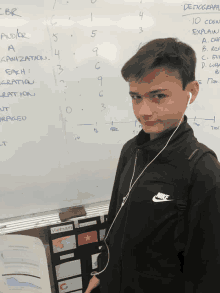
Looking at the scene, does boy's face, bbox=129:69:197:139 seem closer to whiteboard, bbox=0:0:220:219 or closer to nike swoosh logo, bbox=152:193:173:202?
nike swoosh logo, bbox=152:193:173:202

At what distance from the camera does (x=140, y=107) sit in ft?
1.92

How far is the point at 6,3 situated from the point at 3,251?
1042 millimetres

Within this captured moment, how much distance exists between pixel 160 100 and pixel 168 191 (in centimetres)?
26

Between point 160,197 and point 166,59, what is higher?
point 166,59

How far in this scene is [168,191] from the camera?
543 millimetres

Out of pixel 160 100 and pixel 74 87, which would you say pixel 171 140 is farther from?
pixel 74 87

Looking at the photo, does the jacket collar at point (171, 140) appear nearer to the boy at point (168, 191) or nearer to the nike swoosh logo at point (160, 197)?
the boy at point (168, 191)

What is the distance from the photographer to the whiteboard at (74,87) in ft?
2.46

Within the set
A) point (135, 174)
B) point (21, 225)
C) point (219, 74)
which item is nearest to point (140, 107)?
point (135, 174)

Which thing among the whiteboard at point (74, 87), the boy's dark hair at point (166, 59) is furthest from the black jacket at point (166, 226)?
the whiteboard at point (74, 87)

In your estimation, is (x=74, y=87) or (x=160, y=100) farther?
(x=74, y=87)

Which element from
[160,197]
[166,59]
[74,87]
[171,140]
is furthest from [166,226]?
[74,87]

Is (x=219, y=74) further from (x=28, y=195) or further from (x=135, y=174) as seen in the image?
(x=28, y=195)

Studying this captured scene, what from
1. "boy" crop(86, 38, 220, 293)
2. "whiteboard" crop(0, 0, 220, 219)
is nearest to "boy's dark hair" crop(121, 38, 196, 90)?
"boy" crop(86, 38, 220, 293)
